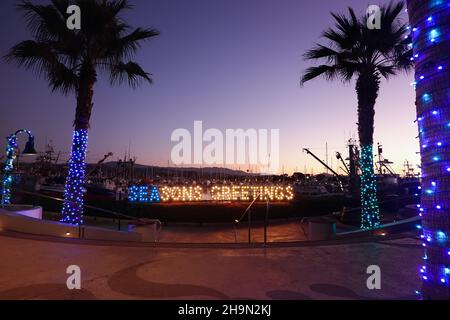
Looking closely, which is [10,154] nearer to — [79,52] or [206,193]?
[79,52]

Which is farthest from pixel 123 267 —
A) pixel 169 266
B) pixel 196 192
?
pixel 196 192

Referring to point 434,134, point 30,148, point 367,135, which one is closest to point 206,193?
point 30,148

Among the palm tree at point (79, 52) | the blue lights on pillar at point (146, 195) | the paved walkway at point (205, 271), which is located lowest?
the paved walkway at point (205, 271)

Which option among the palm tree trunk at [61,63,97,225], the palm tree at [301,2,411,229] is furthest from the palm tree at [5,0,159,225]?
the palm tree at [301,2,411,229]

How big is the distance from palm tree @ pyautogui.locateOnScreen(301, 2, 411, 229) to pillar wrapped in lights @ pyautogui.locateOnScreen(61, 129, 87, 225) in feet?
27.6

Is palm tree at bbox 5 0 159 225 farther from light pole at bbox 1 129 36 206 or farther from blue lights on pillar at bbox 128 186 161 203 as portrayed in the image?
blue lights on pillar at bbox 128 186 161 203

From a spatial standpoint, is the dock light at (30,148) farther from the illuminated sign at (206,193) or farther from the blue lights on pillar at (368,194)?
the blue lights on pillar at (368,194)

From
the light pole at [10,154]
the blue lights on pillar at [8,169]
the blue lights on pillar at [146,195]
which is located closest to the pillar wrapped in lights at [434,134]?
the light pole at [10,154]

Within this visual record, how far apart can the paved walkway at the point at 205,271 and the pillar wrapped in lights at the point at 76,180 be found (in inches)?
114

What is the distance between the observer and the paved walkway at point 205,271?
4.05 metres

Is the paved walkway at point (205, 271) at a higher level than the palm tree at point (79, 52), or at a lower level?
lower

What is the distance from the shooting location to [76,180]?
33.6ft
